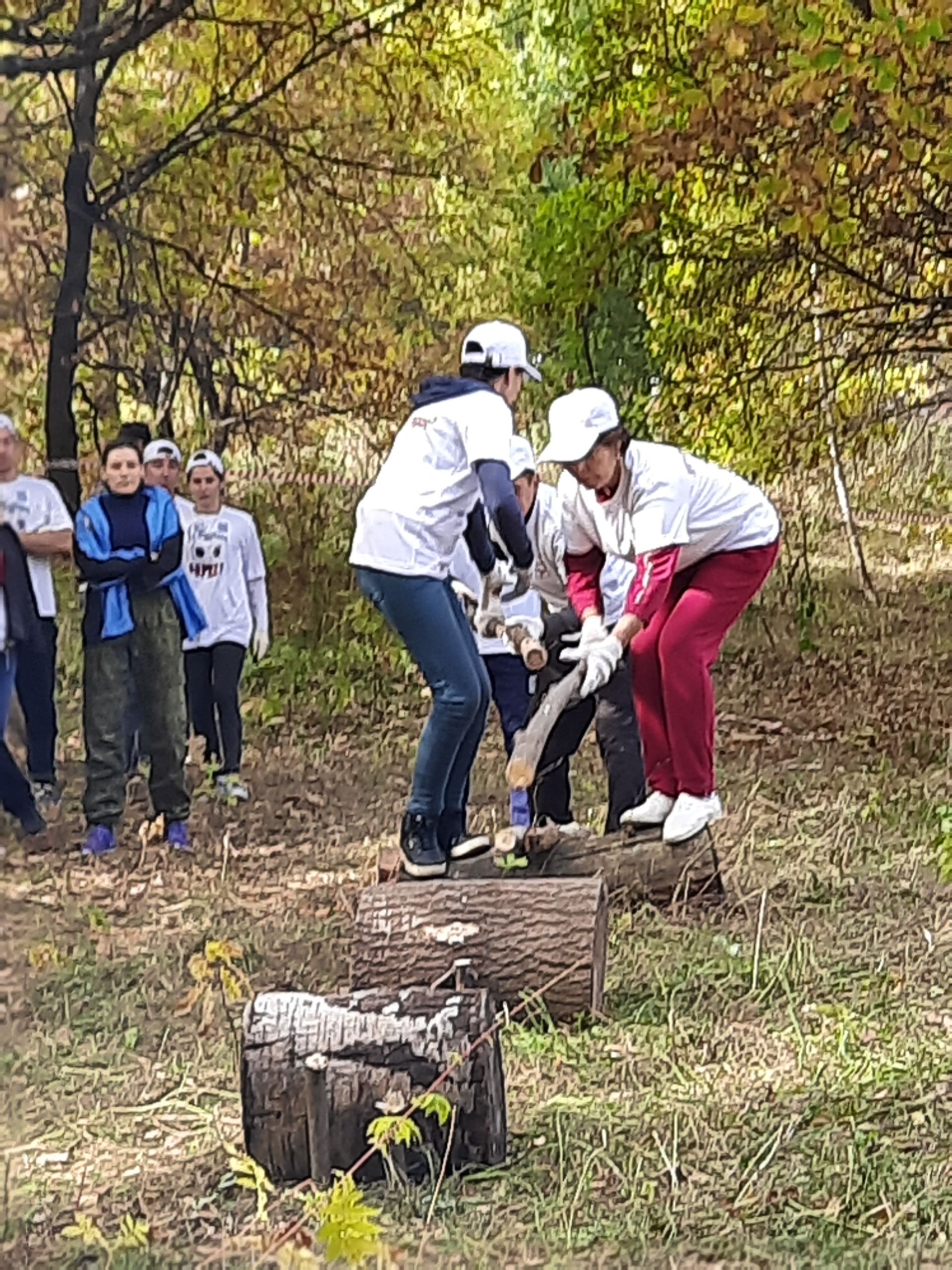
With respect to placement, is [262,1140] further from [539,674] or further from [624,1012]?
[539,674]

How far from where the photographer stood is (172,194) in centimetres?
297

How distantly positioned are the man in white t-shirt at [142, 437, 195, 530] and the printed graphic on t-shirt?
4 cm

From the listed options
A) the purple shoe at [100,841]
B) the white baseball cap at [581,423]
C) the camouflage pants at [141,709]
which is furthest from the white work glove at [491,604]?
the purple shoe at [100,841]

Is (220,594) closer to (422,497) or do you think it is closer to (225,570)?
(225,570)

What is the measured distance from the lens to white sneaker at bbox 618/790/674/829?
2926 mm

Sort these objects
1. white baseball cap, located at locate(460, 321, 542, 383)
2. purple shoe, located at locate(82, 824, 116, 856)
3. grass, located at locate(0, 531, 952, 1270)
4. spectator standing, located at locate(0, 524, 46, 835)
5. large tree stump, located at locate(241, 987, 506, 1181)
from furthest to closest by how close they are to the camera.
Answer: white baseball cap, located at locate(460, 321, 542, 383), purple shoe, located at locate(82, 824, 116, 856), large tree stump, located at locate(241, 987, 506, 1181), grass, located at locate(0, 531, 952, 1270), spectator standing, located at locate(0, 524, 46, 835)

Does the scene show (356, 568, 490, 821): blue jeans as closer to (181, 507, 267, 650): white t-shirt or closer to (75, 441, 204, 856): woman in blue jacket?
(75, 441, 204, 856): woman in blue jacket

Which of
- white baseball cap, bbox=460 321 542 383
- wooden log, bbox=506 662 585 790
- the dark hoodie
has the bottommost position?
wooden log, bbox=506 662 585 790

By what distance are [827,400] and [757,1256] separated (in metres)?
3.50

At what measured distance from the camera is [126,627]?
268cm

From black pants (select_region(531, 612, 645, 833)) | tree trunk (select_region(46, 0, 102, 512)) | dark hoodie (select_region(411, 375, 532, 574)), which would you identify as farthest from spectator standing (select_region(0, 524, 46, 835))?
black pants (select_region(531, 612, 645, 833))

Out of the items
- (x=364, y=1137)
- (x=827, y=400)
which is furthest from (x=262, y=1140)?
(x=827, y=400)

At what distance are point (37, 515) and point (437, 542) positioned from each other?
5.10 ft

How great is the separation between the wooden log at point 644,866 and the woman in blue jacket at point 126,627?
0.64 meters
